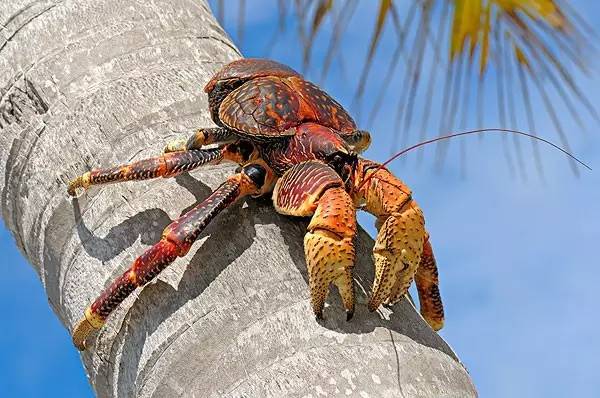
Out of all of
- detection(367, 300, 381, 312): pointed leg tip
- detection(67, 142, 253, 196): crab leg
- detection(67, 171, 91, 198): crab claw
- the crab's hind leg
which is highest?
detection(67, 171, 91, 198): crab claw

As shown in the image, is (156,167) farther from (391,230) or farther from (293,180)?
(391,230)

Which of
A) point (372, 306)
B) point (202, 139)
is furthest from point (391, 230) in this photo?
point (202, 139)

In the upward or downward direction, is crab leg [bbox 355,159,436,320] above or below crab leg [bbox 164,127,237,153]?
below

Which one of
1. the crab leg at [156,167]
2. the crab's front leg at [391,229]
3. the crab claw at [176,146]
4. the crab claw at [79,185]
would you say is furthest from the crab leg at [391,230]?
the crab claw at [79,185]

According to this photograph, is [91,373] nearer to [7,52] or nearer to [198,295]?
[198,295]

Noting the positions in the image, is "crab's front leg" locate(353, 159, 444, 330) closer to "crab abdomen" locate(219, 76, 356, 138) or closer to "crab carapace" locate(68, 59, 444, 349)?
"crab carapace" locate(68, 59, 444, 349)

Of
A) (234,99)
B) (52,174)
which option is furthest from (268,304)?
(52,174)

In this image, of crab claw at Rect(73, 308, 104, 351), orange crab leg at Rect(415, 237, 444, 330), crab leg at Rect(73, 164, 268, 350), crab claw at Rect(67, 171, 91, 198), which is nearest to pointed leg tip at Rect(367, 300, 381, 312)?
crab leg at Rect(73, 164, 268, 350)

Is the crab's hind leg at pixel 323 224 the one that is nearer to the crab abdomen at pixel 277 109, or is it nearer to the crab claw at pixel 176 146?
the crab abdomen at pixel 277 109
